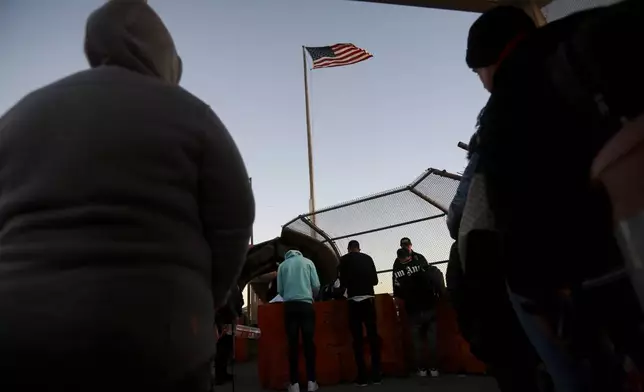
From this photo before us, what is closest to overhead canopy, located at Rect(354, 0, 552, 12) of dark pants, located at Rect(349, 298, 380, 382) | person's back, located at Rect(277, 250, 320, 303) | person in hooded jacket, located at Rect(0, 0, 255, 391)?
person in hooded jacket, located at Rect(0, 0, 255, 391)

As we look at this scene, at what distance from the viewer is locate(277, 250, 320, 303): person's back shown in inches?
235

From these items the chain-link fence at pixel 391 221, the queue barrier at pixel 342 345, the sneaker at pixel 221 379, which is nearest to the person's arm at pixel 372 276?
the queue barrier at pixel 342 345

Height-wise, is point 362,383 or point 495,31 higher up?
point 495,31

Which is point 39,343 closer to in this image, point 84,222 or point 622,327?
point 84,222

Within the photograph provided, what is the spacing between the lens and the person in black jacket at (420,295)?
6594 millimetres

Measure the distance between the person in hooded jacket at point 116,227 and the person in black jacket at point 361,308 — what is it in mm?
5246

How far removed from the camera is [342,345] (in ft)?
22.9

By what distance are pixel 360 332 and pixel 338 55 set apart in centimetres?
1081

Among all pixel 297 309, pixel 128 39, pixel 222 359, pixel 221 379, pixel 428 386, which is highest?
pixel 128 39

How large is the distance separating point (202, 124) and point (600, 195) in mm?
969

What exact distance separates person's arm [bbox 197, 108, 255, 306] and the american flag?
45.8 ft

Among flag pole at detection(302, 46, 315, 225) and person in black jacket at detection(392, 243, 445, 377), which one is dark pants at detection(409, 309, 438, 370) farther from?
flag pole at detection(302, 46, 315, 225)

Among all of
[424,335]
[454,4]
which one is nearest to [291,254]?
[424,335]

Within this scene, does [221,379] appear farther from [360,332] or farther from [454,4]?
[454,4]
